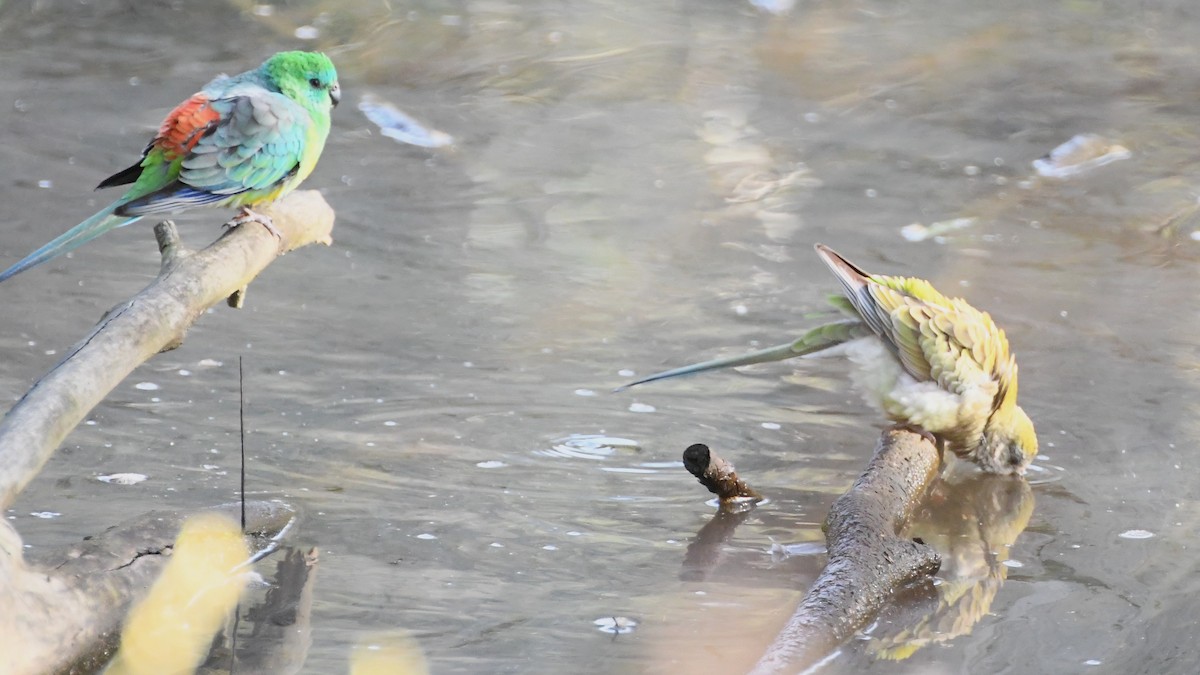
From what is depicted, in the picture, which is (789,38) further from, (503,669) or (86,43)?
(503,669)

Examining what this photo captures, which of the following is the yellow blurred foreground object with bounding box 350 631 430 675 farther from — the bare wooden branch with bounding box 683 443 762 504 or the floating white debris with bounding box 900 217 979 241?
the floating white debris with bounding box 900 217 979 241

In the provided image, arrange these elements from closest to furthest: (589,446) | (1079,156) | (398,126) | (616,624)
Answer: (616,624) < (589,446) < (1079,156) < (398,126)

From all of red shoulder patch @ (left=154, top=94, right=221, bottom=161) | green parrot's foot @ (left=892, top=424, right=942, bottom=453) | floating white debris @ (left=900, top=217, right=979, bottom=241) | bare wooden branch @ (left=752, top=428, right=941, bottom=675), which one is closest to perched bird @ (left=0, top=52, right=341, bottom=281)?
red shoulder patch @ (left=154, top=94, right=221, bottom=161)

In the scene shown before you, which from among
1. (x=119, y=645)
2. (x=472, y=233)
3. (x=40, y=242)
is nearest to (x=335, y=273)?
(x=472, y=233)

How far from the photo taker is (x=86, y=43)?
26.9 feet

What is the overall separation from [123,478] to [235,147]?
0.95 metres

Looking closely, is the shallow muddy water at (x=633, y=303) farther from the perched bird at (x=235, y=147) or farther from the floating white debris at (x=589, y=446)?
the perched bird at (x=235, y=147)

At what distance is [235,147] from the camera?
3428 mm

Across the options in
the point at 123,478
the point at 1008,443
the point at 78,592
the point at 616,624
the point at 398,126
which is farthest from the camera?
the point at 398,126

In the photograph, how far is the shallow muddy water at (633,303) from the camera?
10.8 ft

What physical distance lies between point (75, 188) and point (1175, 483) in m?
4.71

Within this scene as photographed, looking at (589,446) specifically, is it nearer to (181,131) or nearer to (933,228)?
(181,131)

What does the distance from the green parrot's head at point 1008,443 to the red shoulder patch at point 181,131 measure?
2251 mm

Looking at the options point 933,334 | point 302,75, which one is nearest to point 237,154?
point 302,75
